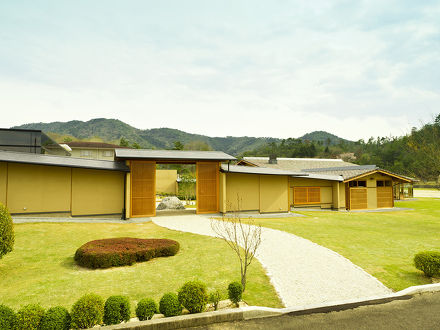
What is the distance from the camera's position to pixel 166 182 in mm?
42750

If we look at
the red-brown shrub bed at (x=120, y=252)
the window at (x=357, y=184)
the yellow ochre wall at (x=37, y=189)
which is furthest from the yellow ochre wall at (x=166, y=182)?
the red-brown shrub bed at (x=120, y=252)

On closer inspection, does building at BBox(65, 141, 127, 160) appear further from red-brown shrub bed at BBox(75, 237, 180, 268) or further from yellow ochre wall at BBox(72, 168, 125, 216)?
red-brown shrub bed at BBox(75, 237, 180, 268)

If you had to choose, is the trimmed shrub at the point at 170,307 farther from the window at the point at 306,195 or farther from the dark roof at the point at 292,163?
the dark roof at the point at 292,163

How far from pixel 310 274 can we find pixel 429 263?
3497 mm

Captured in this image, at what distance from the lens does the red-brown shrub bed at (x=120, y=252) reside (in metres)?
8.20

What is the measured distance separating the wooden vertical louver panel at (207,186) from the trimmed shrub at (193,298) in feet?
45.6

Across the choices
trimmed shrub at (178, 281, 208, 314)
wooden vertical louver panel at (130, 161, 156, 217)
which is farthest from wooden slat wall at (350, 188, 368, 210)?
trimmed shrub at (178, 281, 208, 314)

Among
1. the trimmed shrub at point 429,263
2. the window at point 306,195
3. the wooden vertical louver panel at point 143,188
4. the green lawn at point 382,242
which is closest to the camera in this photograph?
the trimmed shrub at point 429,263

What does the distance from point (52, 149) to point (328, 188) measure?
27.1 meters

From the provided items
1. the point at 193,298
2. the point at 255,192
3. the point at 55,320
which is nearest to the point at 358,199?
the point at 255,192

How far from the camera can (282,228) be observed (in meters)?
15.2

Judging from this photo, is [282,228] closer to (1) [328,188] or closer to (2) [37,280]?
(2) [37,280]

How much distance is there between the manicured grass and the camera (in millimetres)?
6289

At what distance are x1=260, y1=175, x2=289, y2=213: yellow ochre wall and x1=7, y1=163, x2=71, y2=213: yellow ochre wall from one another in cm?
1363
